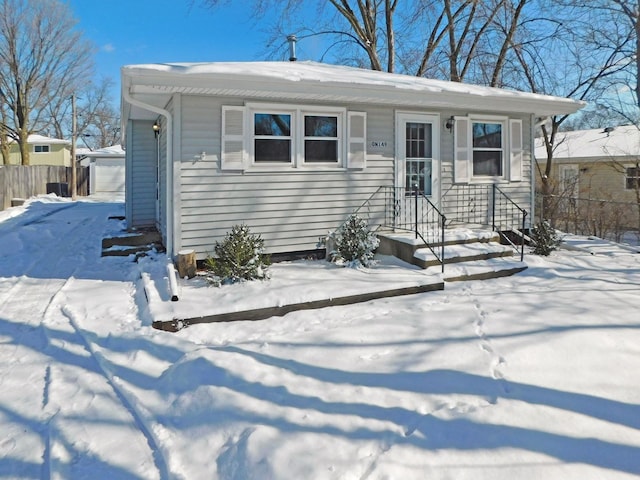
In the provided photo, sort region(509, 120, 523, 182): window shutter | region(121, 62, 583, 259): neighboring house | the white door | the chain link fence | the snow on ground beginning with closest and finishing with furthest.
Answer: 1. the snow on ground
2. region(121, 62, 583, 259): neighboring house
3. region(509, 120, 523, 182): window shutter
4. the chain link fence
5. the white door

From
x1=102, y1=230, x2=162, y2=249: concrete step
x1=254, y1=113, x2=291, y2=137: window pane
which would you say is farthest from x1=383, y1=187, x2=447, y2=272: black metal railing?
x1=102, y1=230, x2=162, y2=249: concrete step

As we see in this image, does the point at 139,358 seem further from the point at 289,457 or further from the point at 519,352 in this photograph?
the point at 519,352

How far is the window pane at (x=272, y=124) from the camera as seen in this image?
7.08m

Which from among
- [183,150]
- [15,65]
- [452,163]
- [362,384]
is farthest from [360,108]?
[15,65]

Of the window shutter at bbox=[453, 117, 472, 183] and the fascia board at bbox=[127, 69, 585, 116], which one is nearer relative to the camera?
the fascia board at bbox=[127, 69, 585, 116]

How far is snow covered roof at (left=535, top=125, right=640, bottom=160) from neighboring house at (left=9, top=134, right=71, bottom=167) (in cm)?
3361

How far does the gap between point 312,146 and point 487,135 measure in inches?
142

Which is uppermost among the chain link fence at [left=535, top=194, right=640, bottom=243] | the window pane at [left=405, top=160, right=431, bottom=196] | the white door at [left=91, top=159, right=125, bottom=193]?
the white door at [left=91, top=159, right=125, bottom=193]

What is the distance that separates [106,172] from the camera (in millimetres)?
28312

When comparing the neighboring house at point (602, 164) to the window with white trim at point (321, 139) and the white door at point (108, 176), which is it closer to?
the window with white trim at point (321, 139)

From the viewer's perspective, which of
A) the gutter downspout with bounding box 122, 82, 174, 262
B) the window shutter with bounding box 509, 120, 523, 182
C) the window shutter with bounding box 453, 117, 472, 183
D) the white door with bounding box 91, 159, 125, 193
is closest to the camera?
the gutter downspout with bounding box 122, 82, 174, 262

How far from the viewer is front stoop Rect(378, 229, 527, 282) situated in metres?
6.59

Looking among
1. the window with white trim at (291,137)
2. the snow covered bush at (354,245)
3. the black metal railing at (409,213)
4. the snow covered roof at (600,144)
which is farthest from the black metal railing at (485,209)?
the snow covered roof at (600,144)

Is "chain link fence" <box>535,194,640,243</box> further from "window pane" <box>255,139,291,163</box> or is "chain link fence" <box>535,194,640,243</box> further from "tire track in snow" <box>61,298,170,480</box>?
"tire track in snow" <box>61,298,170,480</box>
